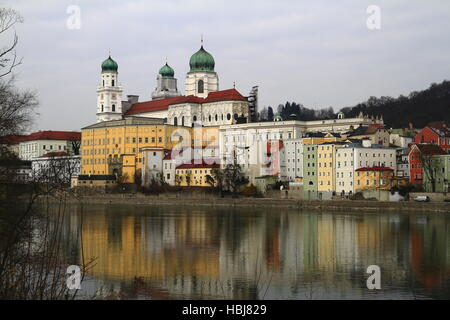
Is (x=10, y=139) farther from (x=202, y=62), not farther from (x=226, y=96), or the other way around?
(x=202, y=62)

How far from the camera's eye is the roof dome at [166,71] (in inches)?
3346

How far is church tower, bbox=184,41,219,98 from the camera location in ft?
242

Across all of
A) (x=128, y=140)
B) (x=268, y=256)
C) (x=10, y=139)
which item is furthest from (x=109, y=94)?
(x=10, y=139)

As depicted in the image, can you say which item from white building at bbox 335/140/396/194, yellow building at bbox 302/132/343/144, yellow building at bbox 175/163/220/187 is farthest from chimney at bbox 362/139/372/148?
yellow building at bbox 175/163/220/187

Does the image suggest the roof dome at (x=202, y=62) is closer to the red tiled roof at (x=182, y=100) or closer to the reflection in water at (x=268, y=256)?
the red tiled roof at (x=182, y=100)

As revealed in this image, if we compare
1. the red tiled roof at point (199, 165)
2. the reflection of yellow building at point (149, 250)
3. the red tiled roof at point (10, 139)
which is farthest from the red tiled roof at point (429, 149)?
the red tiled roof at point (10, 139)

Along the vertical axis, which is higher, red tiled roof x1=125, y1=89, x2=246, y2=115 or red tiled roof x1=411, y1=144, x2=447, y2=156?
red tiled roof x1=125, y1=89, x2=246, y2=115

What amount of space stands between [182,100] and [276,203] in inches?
1180

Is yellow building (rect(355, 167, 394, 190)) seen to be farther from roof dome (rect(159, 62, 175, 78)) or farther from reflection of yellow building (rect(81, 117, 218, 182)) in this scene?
roof dome (rect(159, 62, 175, 78))

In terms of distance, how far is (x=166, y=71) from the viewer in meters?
85.3

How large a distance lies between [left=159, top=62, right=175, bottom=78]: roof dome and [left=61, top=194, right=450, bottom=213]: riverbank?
3150cm

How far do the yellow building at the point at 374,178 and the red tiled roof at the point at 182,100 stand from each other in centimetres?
2502

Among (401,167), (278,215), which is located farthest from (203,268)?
(401,167)

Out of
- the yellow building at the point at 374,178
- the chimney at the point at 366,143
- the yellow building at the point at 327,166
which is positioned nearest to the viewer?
the yellow building at the point at 374,178
